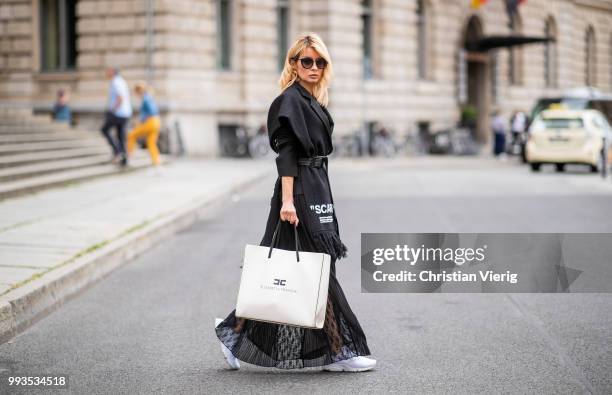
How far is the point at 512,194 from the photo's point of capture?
57.8 feet

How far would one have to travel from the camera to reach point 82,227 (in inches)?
437

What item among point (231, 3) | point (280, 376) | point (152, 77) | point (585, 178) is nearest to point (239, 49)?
point (231, 3)

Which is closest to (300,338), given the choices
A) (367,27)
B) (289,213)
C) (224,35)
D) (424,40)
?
(289,213)

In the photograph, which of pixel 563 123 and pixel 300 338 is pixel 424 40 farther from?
pixel 300 338

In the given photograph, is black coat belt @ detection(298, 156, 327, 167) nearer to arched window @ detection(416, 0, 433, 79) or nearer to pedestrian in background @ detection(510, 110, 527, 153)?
pedestrian in background @ detection(510, 110, 527, 153)

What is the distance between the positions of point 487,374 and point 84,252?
194 inches

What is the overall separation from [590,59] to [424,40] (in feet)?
63.0

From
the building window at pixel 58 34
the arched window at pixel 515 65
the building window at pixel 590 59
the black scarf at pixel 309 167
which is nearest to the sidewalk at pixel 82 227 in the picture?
the black scarf at pixel 309 167

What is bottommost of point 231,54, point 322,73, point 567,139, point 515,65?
point 567,139

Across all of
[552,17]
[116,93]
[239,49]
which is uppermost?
[552,17]

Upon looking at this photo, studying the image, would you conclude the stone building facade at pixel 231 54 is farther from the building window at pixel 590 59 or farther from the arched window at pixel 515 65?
the building window at pixel 590 59

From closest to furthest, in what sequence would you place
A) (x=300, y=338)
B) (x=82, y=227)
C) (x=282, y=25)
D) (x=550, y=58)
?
1. (x=300, y=338)
2. (x=82, y=227)
3. (x=282, y=25)
4. (x=550, y=58)

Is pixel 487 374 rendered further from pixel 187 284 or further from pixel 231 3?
pixel 231 3

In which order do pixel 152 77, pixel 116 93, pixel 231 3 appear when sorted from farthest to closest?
pixel 231 3 < pixel 152 77 < pixel 116 93
